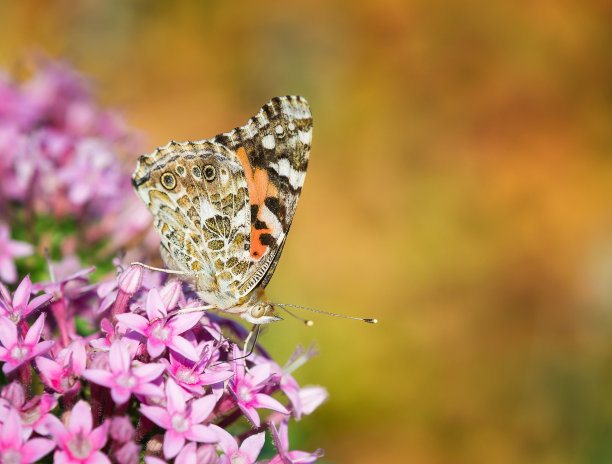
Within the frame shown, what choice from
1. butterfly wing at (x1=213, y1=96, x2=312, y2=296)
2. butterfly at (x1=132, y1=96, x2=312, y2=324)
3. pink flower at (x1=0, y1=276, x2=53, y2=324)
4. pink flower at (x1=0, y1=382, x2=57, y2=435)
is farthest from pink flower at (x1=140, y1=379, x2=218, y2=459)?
butterfly wing at (x1=213, y1=96, x2=312, y2=296)

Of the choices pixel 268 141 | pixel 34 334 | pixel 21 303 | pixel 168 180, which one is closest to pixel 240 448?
pixel 34 334

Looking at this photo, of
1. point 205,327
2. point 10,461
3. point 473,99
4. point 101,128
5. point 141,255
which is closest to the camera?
point 10,461

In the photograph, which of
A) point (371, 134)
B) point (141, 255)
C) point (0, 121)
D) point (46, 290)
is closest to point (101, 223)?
point (141, 255)

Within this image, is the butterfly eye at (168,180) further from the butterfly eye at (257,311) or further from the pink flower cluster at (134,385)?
the butterfly eye at (257,311)

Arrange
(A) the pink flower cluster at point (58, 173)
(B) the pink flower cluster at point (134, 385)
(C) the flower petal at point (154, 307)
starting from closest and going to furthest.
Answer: (B) the pink flower cluster at point (134, 385), (C) the flower petal at point (154, 307), (A) the pink flower cluster at point (58, 173)

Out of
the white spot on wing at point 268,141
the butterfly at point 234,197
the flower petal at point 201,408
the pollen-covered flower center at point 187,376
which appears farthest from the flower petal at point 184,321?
the white spot on wing at point 268,141

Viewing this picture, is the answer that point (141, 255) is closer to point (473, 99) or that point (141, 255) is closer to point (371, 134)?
point (371, 134)
